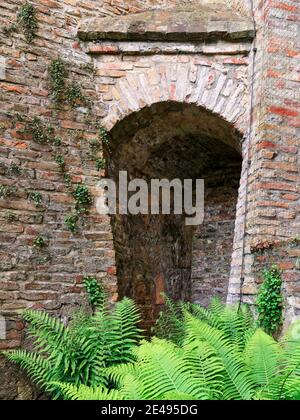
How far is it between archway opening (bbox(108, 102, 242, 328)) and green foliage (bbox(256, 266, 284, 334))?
1.64 meters

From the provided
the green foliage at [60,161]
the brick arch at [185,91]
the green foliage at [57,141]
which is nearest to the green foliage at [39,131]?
the green foliage at [57,141]

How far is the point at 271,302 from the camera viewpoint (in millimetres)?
3520

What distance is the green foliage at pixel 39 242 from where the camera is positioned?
4.04 meters

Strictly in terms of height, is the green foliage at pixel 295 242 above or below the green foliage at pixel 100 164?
below

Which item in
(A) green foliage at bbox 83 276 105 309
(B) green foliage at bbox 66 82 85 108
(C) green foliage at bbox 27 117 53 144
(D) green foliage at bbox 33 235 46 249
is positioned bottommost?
(A) green foliage at bbox 83 276 105 309

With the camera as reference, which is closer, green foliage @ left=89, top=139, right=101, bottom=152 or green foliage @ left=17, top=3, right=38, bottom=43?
green foliage @ left=17, top=3, right=38, bottom=43

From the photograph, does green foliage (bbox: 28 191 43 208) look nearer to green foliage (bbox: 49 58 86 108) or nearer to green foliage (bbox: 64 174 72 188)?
green foliage (bbox: 64 174 72 188)

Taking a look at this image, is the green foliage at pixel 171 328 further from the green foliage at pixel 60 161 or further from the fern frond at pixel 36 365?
the green foliage at pixel 60 161

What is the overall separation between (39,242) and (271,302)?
217 centimetres

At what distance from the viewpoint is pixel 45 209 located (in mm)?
4156

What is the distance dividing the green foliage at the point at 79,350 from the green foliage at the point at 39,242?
2.22ft

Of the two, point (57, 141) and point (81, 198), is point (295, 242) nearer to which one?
point (81, 198)

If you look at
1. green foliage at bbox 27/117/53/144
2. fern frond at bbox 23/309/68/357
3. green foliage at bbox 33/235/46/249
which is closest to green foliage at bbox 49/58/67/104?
green foliage at bbox 27/117/53/144

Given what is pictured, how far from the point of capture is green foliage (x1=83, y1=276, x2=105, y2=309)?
4.15 meters
